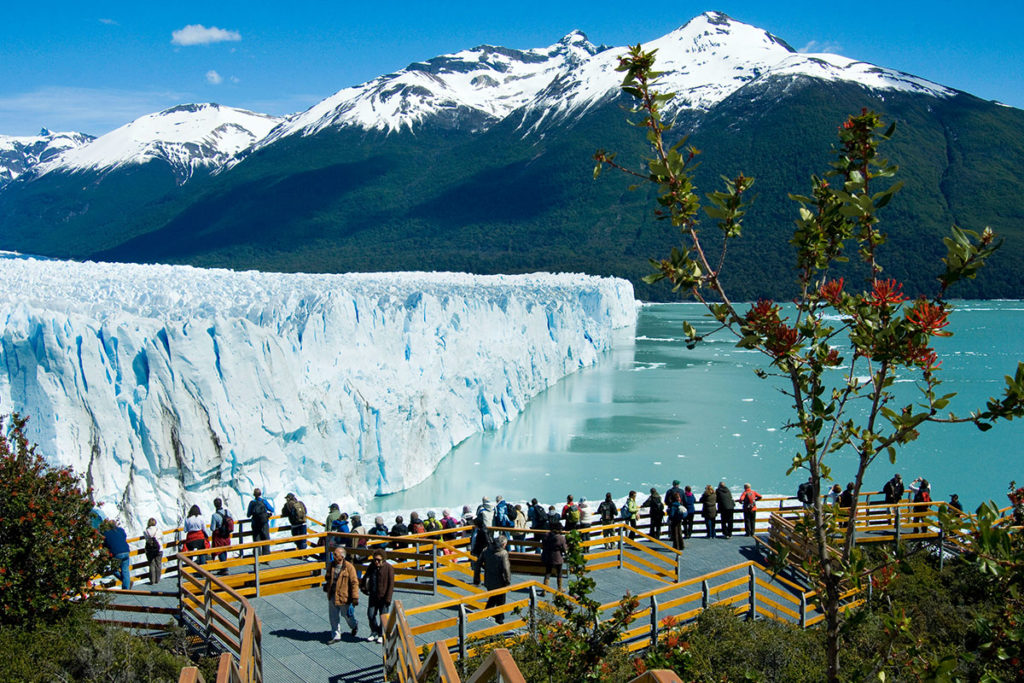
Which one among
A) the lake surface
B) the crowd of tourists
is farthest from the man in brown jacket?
the lake surface

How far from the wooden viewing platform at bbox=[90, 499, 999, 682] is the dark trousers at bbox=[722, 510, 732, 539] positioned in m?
0.28

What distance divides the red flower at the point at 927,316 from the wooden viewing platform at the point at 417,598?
9.31 feet

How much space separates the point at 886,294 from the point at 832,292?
191mm

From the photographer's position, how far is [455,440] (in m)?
24.2

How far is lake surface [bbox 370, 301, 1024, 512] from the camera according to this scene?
20.4m

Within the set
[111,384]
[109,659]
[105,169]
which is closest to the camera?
[109,659]

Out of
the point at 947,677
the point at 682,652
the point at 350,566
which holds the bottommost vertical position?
the point at 350,566

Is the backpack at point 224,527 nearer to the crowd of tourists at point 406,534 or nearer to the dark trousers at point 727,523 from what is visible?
the crowd of tourists at point 406,534

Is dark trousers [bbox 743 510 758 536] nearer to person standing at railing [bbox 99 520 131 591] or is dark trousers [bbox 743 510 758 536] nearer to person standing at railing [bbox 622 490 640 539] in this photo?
person standing at railing [bbox 622 490 640 539]

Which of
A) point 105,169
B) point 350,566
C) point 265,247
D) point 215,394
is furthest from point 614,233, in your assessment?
point 105,169

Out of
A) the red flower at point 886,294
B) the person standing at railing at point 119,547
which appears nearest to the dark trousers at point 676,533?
the person standing at railing at point 119,547

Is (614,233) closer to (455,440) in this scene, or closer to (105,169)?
(455,440)

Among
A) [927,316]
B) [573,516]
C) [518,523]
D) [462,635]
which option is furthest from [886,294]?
[518,523]

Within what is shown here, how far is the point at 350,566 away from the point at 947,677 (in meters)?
5.01
